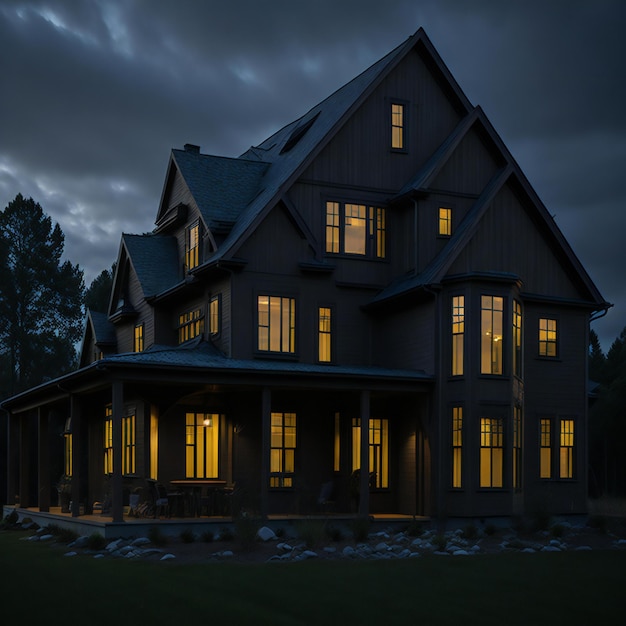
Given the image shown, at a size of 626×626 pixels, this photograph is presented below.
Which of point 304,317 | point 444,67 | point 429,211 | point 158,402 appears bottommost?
point 158,402

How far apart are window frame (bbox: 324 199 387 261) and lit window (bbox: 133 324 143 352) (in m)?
8.71

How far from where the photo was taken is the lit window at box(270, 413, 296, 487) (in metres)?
28.8

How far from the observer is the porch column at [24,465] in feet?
111

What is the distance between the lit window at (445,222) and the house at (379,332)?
96 millimetres

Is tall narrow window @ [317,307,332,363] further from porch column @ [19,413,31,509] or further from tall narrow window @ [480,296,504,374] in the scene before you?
porch column @ [19,413,31,509]

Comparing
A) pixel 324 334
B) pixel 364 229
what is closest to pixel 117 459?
pixel 324 334

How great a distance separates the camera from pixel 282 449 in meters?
29.0

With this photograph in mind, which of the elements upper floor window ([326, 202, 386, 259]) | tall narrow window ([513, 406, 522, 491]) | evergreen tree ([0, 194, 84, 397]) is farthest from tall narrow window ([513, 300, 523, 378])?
evergreen tree ([0, 194, 84, 397])

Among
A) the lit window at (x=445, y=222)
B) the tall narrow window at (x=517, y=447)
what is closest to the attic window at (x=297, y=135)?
the lit window at (x=445, y=222)

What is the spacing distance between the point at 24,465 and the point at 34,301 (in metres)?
25.5

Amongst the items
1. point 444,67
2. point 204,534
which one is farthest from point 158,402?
point 444,67

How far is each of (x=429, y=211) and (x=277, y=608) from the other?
682 inches

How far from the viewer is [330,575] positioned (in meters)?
18.5

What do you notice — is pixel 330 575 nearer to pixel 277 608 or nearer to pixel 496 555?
pixel 277 608
